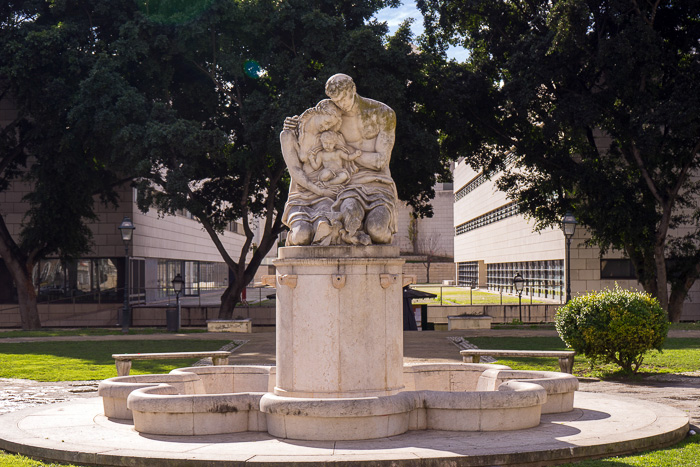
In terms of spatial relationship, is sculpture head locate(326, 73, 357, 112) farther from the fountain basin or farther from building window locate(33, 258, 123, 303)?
building window locate(33, 258, 123, 303)

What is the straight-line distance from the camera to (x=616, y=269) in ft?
115

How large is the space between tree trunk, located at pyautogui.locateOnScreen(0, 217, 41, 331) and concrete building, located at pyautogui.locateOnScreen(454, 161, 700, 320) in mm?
17665

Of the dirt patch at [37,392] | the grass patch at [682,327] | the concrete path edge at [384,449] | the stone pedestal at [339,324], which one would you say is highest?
the stone pedestal at [339,324]

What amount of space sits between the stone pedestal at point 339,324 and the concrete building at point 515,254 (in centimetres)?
1699

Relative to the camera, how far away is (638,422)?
870cm

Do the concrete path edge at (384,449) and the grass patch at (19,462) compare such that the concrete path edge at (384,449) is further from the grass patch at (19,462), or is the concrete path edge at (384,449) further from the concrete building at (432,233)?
the concrete building at (432,233)

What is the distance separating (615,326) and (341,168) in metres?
7.13

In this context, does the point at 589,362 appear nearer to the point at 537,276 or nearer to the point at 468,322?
the point at 468,322

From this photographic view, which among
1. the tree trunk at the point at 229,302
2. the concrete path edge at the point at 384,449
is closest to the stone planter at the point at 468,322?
the tree trunk at the point at 229,302

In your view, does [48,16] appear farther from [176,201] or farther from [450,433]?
[450,433]

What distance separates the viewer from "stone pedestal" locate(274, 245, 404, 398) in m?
8.36

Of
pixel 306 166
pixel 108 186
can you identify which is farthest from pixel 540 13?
pixel 306 166

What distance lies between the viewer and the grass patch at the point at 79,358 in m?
15.6

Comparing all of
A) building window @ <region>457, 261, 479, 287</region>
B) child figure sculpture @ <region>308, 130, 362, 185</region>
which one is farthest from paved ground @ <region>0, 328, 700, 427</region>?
building window @ <region>457, 261, 479, 287</region>
